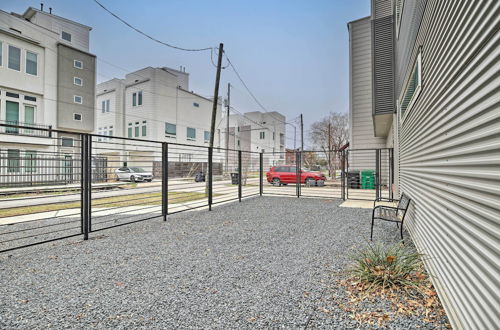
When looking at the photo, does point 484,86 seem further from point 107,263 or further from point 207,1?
point 207,1

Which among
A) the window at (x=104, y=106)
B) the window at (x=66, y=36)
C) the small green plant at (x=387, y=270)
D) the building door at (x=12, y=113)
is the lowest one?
the small green plant at (x=387, y=270)

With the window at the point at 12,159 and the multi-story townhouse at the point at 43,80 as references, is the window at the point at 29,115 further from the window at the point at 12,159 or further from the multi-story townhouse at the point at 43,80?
the window at the point at 12,159

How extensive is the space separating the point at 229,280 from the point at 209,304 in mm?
516

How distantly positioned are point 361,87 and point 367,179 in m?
4.64

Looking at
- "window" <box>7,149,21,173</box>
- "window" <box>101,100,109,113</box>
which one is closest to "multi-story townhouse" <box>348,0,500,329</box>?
"window" <box>7,149,21,173</box>

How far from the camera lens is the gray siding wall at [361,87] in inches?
507

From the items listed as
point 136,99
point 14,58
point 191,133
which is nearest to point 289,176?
point 191,133

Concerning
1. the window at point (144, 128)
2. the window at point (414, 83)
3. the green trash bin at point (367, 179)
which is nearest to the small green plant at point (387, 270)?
the window at point (414, 83)

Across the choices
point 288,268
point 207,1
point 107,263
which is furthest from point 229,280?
point 207,1

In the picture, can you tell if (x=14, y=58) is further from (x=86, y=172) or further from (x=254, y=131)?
(x=254, y=131)

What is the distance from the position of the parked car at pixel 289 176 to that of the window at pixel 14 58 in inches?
590

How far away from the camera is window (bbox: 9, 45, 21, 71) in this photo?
542 inches

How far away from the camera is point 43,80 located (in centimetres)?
1525

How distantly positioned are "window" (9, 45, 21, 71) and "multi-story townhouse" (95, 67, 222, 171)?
6881 mm
